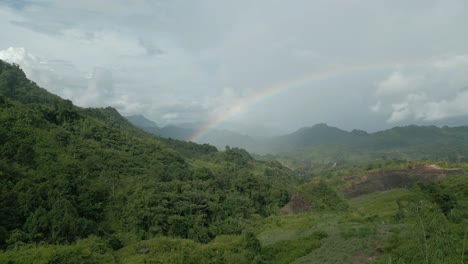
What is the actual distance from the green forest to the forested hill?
0.14m

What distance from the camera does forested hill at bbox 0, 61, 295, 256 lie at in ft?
105

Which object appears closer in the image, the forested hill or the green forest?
the green forest

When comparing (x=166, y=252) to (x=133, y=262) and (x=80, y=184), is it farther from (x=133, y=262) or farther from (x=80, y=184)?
(x=80, y=184)

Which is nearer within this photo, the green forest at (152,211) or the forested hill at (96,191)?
the green forest at (152,211)

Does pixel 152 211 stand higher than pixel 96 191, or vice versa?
pixel 96 191

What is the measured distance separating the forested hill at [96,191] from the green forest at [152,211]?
0.14m

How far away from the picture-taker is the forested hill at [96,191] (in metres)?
32.2

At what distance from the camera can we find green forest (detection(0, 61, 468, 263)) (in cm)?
2559

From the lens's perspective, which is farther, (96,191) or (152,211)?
(96,191)

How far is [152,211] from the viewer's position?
40406 millimetres

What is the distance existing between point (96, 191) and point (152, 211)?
6.94 meters

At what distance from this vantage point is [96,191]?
41188 millimetres

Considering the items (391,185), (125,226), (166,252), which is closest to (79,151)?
(125,226)

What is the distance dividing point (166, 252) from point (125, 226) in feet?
39.7
